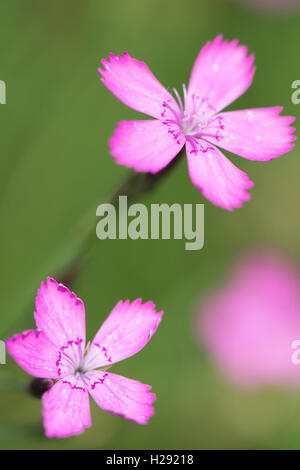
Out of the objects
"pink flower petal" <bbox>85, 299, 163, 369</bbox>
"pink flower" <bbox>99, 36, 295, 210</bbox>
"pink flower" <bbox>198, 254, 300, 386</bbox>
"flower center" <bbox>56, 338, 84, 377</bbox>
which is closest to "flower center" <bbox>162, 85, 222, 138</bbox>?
"pink flower" <bbox>99, 36, 295, 210</bbox>

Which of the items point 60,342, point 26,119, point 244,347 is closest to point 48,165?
point 26,119

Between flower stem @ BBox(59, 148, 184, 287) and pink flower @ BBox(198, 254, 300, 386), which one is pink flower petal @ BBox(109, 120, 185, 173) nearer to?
flower stem @ BBox(59, 148, 184, 287)

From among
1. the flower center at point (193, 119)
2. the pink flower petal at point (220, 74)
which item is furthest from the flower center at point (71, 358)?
the pink flower petal at point (220, 74)

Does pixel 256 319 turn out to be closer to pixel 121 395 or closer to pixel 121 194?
pixel 121 194

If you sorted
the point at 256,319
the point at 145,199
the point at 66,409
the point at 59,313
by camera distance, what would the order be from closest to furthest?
the point at 66,409 → the point at 59,313 → the point at 145,199 → the point at 256,319

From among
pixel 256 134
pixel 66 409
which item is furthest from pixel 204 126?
pixel 66 409

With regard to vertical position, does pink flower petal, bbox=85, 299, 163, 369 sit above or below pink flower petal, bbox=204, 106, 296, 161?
below

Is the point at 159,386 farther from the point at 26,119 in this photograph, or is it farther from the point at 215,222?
the point at 26,119
